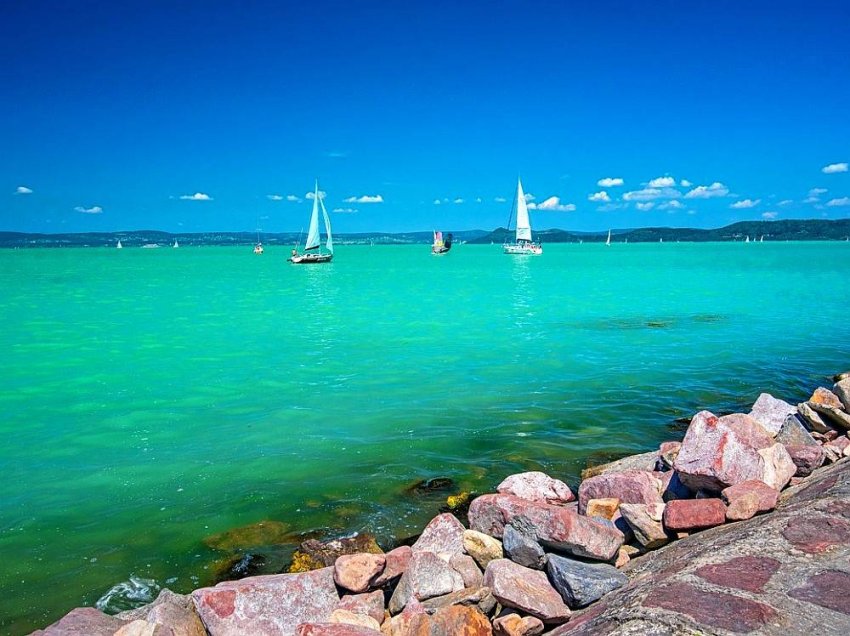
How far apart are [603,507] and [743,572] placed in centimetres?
280

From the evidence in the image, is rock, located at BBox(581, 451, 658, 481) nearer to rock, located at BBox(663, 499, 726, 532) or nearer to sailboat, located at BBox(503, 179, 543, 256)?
rock, located at BBox(663, 499, 726, 532)

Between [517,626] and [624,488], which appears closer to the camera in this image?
[517,626]

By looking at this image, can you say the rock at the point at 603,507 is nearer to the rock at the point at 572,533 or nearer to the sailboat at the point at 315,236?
the rock at the point at 572,533

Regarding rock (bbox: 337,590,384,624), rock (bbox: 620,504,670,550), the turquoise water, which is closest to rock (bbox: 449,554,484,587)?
rock (bbox: 337,590,384,624)

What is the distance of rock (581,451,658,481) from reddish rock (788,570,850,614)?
4373 mm

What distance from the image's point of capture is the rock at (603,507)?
7.12m

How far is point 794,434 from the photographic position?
28.2 ft

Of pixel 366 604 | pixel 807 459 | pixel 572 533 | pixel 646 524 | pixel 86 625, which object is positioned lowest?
pixel 366 604

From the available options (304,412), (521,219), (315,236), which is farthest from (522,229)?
(304,412)

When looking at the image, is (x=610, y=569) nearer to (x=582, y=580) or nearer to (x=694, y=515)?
(x=582, y=580)

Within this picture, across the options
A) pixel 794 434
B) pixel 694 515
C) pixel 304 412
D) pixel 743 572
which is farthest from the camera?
pixel 304 412

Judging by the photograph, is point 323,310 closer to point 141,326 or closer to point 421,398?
point 141,326

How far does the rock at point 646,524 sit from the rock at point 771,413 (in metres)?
3.72

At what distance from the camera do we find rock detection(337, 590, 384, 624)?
5736 millimetres
